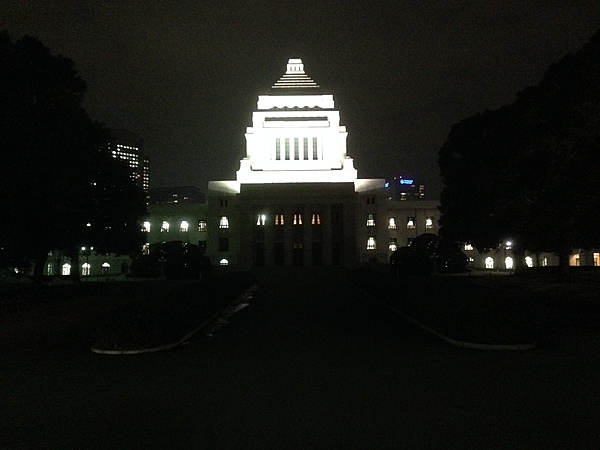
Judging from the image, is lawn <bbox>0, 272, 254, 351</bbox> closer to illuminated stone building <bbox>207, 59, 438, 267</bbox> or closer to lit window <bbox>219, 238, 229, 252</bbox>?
illuminated stone building <bbox>207, 59, 438, 267</bbox>

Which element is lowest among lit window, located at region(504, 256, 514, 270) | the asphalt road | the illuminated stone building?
the asphalt road

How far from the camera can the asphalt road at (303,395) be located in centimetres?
790

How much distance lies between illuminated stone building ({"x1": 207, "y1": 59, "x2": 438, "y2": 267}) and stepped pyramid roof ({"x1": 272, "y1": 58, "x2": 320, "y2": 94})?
14 centimetres

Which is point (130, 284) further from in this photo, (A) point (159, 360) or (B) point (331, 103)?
(B) point (331, 103)

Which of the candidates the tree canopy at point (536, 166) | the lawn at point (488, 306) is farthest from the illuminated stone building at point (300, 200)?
the lawn at point (488, 306)

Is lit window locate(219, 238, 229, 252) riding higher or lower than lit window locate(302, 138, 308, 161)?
lower

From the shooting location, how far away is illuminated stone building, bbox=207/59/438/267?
7412 centimetres

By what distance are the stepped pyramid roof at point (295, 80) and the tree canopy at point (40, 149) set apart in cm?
5276

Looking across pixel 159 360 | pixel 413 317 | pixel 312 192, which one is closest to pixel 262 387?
pixel 159 360

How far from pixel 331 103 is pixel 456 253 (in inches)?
1439

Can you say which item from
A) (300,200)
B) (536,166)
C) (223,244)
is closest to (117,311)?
(536,166)

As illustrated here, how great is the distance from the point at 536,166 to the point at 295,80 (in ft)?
192

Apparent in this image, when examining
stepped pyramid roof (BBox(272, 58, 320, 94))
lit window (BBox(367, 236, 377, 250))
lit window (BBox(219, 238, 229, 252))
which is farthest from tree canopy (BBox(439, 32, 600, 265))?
stepped pyramid roof (BBox(272, 58, 320, 94))

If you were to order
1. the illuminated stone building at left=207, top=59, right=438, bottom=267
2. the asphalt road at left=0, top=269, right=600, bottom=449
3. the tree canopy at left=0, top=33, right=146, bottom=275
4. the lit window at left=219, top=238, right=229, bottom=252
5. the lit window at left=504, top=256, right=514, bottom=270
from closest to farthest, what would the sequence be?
the asphalt road at left=0, top=269, right=600, bottom=449
the tree canopy at left=0, top=33, right=146, bottom=275
the illuminated stone building at left=207, top=59, right=438, bottom=267
the lit window at left=504, top=256, right=514, bottom=270
the lit window at left=219, top=238, right=229, bottom=252
